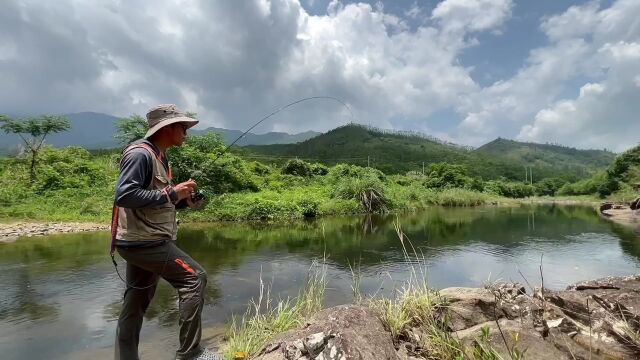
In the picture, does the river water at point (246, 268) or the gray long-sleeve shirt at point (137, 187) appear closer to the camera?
the gray long-sleeve shirt at point (137, 187)

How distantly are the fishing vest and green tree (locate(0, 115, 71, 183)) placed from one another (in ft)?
91.0

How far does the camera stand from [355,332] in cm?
351

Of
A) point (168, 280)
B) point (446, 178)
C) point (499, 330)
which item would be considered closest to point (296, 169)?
point (446, 178)

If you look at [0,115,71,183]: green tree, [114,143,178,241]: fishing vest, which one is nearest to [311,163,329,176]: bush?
[0,115,71,183]: green tree

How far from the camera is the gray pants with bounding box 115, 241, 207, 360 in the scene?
3.41 metres

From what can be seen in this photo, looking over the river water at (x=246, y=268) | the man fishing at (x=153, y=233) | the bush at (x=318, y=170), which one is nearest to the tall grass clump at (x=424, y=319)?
the river water at (x=246, y=268)

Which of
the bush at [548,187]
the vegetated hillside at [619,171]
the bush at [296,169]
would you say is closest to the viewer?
the bush at [296,169]

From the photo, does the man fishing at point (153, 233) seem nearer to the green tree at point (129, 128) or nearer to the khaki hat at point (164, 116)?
the khaki hat at point (164, 116)

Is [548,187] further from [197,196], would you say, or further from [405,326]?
[197,196]

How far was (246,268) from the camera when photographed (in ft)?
32.9

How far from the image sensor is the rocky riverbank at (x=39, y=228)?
1501cm

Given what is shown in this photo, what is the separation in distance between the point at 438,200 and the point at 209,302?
35.7 metres

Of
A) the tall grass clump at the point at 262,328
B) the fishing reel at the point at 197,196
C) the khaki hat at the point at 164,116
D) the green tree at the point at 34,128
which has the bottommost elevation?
the tall grass clump at the point at 262,328

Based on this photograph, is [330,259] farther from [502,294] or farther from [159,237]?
[159,237]
